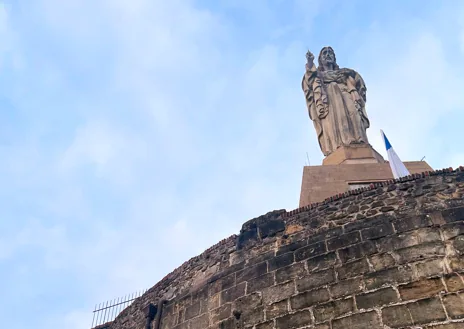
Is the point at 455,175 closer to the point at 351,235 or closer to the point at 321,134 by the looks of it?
the point at 351,235

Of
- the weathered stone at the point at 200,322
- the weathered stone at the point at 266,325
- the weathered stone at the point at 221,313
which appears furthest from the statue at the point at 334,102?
the weathered stone at the point at 266,325

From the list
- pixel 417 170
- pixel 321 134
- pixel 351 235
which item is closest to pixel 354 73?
pixel 321 134

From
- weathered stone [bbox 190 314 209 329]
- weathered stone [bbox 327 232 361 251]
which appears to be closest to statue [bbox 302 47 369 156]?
weathered stone [bbox 327 232 361 251]

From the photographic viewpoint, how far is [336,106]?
10844 millimetres

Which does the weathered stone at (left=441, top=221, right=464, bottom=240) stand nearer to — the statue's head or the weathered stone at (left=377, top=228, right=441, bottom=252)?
the weathered stone at (left=377, top=228, right=441, bottom=252)

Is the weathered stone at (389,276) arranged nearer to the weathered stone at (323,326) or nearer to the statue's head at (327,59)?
the weathered stone at (323,326)

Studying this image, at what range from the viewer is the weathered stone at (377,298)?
4.82 m

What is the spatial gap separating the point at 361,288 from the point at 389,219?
3.82ft

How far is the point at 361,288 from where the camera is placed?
5098 mm

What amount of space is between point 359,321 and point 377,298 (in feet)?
1.14

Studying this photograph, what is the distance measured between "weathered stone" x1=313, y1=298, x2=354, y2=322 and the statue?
216 inches

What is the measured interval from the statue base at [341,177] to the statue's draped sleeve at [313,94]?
225 cm

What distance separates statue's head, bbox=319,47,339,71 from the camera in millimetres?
12133

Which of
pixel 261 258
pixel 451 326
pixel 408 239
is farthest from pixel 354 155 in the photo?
pixel 451 326
